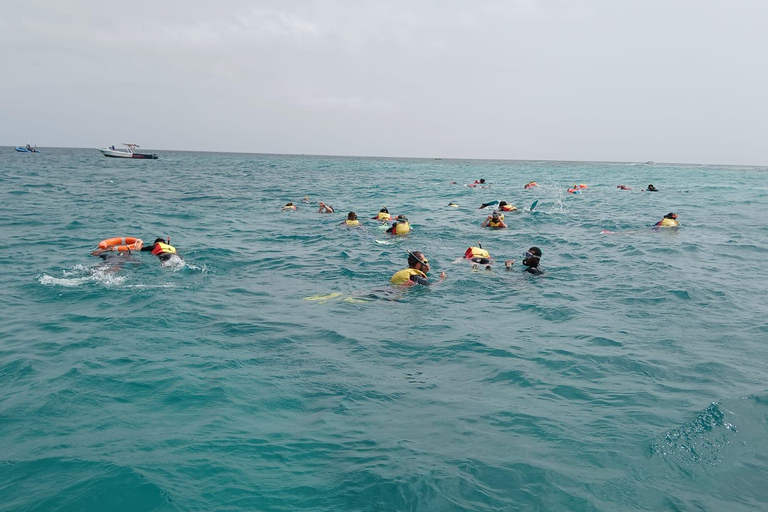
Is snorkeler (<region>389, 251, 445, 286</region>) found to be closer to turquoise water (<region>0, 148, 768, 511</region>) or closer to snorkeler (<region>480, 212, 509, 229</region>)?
turquoise water (<region>0, 148, 768, 511</region>)

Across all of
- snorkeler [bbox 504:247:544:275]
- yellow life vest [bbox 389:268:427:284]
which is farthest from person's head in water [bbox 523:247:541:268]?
yellow life vest [bbox 389:268:427:284]

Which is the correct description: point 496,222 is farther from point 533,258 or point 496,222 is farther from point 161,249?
point 161,249

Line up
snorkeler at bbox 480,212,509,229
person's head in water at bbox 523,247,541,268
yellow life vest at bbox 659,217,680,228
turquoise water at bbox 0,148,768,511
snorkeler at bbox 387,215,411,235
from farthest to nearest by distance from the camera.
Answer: snorkeler at bbox 480,212,509,229, yellow life vest at bbox 659,217,680,228, snorkeler at bbox 387,215,411,235, person's head in water at bbox 523,247,541,268, turquoise water at bbox 0,148,768,511

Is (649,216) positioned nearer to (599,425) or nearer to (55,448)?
A: (599,425)

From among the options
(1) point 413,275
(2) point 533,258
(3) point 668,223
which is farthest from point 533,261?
(3) point 668,223

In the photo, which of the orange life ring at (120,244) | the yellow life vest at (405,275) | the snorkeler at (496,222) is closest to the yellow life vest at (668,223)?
the snorkeler at (496,222)

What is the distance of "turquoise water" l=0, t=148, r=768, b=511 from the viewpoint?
5.27 m

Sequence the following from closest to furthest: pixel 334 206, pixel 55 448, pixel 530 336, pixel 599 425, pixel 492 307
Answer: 1. pixel 55 448
2. pixel 599 425
3. pixel 530 336
4. pixel 492 307
5. pixel 334 206

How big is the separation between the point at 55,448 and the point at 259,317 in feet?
16.6

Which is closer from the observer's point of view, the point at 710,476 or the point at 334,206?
the point at 710,476

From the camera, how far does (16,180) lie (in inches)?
1601

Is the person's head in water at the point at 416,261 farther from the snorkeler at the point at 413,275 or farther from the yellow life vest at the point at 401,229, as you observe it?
the yellow life vest at the point at 401,229

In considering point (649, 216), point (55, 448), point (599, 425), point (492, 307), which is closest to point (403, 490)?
point (599, 425)

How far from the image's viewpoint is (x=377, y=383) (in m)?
7.69
